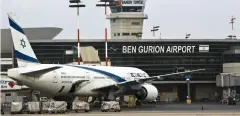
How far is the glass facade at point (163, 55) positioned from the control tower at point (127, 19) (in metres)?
35.9

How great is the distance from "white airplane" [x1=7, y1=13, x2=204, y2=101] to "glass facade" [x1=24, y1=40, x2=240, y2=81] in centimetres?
4336

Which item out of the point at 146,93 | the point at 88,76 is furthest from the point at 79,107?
the point at 146,93

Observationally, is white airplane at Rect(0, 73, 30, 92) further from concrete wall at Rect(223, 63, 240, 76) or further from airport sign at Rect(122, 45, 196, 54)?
concrete wall at Rect(223, 63, 240, 76)

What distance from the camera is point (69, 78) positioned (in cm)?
4709

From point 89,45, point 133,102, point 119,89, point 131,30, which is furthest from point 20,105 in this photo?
point 131,30

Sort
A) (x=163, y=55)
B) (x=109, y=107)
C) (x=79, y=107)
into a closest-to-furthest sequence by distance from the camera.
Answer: (x=79, y=107)
(x=109, y=107)
(x=163, y=55)

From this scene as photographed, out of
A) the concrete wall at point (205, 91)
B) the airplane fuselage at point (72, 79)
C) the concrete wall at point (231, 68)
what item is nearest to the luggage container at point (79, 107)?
the airplane fuselage at point (72, 79)

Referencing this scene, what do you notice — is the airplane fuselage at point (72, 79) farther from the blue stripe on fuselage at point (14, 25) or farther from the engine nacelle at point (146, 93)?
the blue stripe on fuselage at point (14, 25)

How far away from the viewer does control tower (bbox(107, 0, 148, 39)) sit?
138 m

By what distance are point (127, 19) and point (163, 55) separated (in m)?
39.2

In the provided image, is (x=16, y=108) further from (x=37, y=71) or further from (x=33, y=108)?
(x=37, y=71)

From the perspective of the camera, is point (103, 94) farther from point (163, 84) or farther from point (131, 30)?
point (131, 30)

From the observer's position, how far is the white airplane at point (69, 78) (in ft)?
143

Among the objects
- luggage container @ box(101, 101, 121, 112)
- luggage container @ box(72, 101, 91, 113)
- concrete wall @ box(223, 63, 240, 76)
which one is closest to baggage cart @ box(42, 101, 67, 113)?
luggage container @ box(72, 101, 91, 113)
